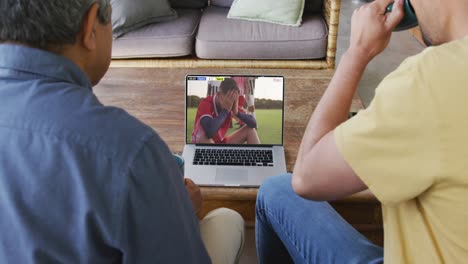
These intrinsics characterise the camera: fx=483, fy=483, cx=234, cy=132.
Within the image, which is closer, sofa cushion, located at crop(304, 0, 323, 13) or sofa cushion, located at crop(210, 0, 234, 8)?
sofa cushion, located at crop(304, 0, 323, 13)

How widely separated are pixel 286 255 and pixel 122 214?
79 cm

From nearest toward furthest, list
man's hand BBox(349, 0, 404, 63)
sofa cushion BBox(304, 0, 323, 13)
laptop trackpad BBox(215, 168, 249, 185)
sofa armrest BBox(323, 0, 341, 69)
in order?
man's hand BBox(349, 0, 404, 63), laptop trackpad BBox(215, 168, 249, 185), sofa armrest BBox(323, 0, 341, 69), sofa cushion BBox(304, 0, 323, 13)

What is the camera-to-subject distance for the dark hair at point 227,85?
1.44 metres

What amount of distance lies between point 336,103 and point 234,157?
0.45 meters

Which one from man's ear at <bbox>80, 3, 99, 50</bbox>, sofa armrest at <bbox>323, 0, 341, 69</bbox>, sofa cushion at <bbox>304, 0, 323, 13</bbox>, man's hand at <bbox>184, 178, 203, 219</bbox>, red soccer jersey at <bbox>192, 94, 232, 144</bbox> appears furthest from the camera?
sofa cushion at <bbox>304, 0, 323, 13</bbox>

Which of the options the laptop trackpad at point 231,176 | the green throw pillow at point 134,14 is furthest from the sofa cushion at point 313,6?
the laptop trackpad at point 231,176

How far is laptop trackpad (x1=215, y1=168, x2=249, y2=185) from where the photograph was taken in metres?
1.27

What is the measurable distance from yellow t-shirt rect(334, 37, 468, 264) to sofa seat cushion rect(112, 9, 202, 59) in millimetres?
1902

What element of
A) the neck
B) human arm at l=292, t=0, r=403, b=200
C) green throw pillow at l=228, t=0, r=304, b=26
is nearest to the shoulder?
human arm at l=292, t=0, r=403, b=200

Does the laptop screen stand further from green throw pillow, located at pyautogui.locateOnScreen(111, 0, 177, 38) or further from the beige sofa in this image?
green throw pillow, located at pyautogui.locateOnScreen(111, 0, 177, 38)

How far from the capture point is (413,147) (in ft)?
2.16

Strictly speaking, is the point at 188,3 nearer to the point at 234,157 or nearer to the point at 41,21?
the point at 234,157

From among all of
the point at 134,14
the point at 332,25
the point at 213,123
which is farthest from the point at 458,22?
the point at 134,14

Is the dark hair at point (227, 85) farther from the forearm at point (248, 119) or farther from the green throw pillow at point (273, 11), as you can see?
the green throw pillow at point (273, 11)
